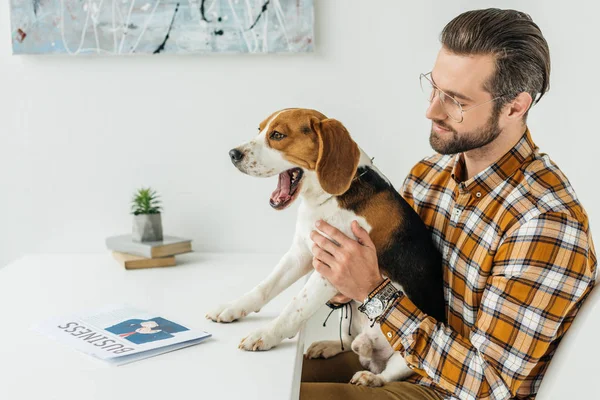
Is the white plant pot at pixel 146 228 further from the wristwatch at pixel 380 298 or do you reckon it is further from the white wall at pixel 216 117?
the wristwatch at pixel 380 298

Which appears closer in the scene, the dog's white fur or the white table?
the white table

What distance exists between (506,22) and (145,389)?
0.96 metres

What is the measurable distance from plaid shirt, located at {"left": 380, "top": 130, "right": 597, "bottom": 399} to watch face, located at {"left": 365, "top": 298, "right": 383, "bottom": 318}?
0.02 metres

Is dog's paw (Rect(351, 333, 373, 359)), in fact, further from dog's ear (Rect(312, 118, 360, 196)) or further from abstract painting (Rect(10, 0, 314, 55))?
abstract painting (Rect(10, 0, 314, 55))

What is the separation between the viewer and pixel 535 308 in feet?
3.95

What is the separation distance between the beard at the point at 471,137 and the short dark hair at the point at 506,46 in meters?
0.03

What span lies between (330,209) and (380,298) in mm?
216

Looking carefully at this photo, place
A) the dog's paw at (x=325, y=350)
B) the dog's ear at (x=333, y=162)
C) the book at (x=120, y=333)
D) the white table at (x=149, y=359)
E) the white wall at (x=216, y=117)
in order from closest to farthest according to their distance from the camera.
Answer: the white table at (x=149, y=359) → the book at (x=120, y=333) → the dog's ear at (x=333, y=162) → the dog's paw at (x=325, y=350) → the white wall at (x=216, y=117)

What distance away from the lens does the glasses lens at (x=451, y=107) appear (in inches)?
54.7

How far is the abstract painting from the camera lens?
2078 mm

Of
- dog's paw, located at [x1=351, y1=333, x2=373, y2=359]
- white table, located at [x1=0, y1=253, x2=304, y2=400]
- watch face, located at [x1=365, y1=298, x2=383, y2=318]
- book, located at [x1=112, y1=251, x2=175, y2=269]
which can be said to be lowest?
dog's paw, located at [x1=351, y1=333, x2=373, y2=359]

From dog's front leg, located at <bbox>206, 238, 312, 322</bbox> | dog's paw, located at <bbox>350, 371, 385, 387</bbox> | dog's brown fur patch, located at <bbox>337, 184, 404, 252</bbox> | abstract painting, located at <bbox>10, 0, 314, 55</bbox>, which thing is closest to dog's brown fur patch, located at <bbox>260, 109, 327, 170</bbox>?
dog's brown fur patch, located at <bbox>337, 184, 404, 252</bbox>

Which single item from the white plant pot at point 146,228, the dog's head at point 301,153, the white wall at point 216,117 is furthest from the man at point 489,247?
the white plant pot at point 146,228

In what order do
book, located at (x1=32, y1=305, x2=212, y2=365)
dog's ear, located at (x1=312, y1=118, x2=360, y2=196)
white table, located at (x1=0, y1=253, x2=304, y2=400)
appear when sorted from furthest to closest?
dog's ear, located at (x1=312, y1=118, x2=360, y2=196), book, located at (x1=32, y1=305, x2=212, y2=365), white table, located at (x1=0, y1=253, x2=304, y2=400)
